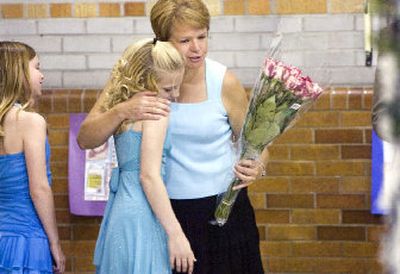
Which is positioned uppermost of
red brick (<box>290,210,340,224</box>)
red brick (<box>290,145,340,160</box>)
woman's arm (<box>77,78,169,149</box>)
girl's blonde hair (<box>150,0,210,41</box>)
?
girl's blonde hair (<box>150,0,210,41</box>)

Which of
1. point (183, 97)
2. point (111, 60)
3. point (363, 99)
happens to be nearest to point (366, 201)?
point (363, 99)

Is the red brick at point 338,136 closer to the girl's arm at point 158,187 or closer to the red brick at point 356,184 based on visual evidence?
the red brick at point 356,184

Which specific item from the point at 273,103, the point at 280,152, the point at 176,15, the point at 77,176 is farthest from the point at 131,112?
the point at 77,176

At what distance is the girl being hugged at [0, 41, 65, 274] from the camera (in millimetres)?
3662

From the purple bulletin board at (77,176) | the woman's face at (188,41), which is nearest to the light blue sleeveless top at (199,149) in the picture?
the woman's face at (188,41)

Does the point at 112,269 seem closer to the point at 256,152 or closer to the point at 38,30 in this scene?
the point at 256,152

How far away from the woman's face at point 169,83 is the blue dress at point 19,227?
734 mm

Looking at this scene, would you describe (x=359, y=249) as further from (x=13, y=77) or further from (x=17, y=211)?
(x=13, y=77)

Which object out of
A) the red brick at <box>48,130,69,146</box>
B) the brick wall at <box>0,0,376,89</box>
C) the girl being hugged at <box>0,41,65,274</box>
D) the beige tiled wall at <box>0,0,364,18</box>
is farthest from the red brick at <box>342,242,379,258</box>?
the girl being hugged at <box>0,41,65,274</box>

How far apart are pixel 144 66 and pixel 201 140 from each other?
387 mm

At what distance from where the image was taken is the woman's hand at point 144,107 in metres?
3.27

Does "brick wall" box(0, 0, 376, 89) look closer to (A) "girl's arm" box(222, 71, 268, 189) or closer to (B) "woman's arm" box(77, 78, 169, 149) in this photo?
(A) "girl's arm" box(222, 71, 268, 189)

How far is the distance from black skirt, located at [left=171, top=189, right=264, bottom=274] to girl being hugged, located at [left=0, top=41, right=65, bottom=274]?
1.93 feet

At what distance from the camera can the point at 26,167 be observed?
3.69 m
